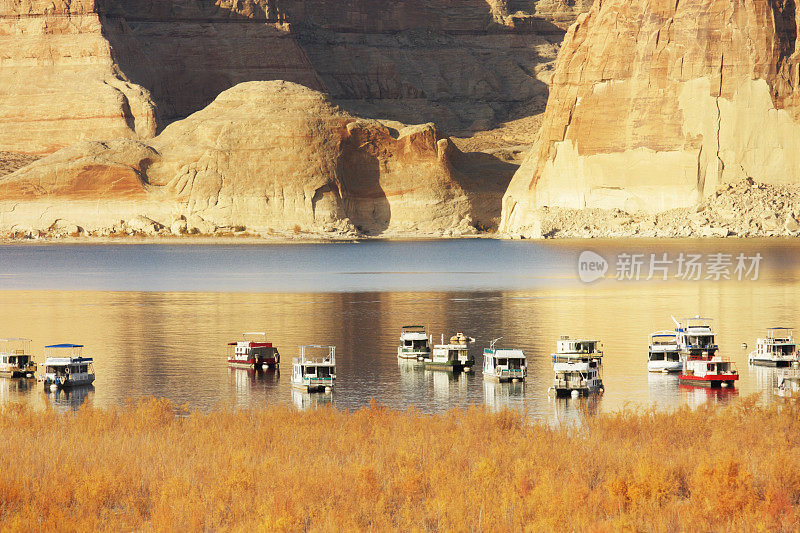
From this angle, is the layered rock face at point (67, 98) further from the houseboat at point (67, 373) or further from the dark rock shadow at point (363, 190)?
the houseboat at point (67, 373)

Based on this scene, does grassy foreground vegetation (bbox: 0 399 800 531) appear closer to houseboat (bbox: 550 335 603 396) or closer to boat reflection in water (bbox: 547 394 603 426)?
boat reflection in water (bbox: 547 394 603 426)


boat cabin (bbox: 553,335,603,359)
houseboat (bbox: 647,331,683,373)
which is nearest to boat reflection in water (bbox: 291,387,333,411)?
boat cabin (bbox: 553,335,603,359)

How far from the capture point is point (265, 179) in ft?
516

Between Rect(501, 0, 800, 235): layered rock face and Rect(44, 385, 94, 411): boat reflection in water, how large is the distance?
100 metres

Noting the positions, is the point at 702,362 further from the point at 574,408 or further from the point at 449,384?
the point at 449,384

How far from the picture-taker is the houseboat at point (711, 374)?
1346 inches

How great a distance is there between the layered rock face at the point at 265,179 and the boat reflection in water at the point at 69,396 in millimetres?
122064

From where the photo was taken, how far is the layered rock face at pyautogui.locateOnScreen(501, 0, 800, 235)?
12400 centimetres

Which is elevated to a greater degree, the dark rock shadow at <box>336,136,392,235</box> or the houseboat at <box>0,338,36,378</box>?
the dark rock shadow at <box>336,136,392,235</box>

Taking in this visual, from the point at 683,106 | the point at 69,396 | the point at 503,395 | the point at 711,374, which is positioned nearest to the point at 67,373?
the point at 69,396

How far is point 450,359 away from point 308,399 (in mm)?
7732

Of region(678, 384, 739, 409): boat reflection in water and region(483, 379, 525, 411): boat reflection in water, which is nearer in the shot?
region(483, 379, 525, 411): boat reflection in water

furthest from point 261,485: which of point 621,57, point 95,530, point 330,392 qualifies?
point 621,57

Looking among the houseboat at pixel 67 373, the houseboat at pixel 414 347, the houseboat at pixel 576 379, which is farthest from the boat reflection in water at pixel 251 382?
the houseboat at pixel 576 379
